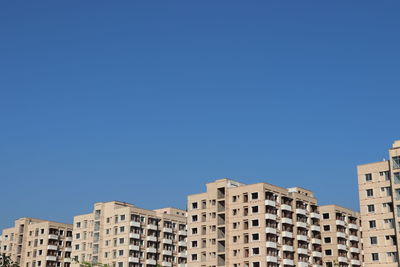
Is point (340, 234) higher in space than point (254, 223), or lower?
higher

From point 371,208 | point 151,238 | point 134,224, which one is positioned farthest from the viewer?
point 151,238

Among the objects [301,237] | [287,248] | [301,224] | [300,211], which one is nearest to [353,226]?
[301,224]

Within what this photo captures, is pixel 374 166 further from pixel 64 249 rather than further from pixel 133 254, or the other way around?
pixel 64 249

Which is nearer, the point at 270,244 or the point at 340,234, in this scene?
the point at 270,244

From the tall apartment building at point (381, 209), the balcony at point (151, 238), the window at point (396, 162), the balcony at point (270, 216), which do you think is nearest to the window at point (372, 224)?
the tall apartment building at point (381, 209)

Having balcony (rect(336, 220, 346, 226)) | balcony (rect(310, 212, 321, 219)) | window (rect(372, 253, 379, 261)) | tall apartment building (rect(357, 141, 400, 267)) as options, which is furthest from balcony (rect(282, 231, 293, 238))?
window (rect(372, 253, 379, 261))

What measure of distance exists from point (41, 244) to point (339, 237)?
85862 mm

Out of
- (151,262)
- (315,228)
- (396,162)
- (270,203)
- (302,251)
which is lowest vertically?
(302,251)

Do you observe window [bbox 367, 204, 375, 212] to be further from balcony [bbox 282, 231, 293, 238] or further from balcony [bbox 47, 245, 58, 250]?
balcony [bbox 47, 245, 58, 250]

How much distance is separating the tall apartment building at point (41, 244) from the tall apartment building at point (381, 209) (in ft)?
322

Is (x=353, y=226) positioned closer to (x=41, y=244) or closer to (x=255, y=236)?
(x=255, y=236)

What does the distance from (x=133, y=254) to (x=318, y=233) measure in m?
46.5

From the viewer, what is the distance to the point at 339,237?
5719 inches

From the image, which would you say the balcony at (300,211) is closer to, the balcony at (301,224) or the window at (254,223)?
the balcony at (301,224)
